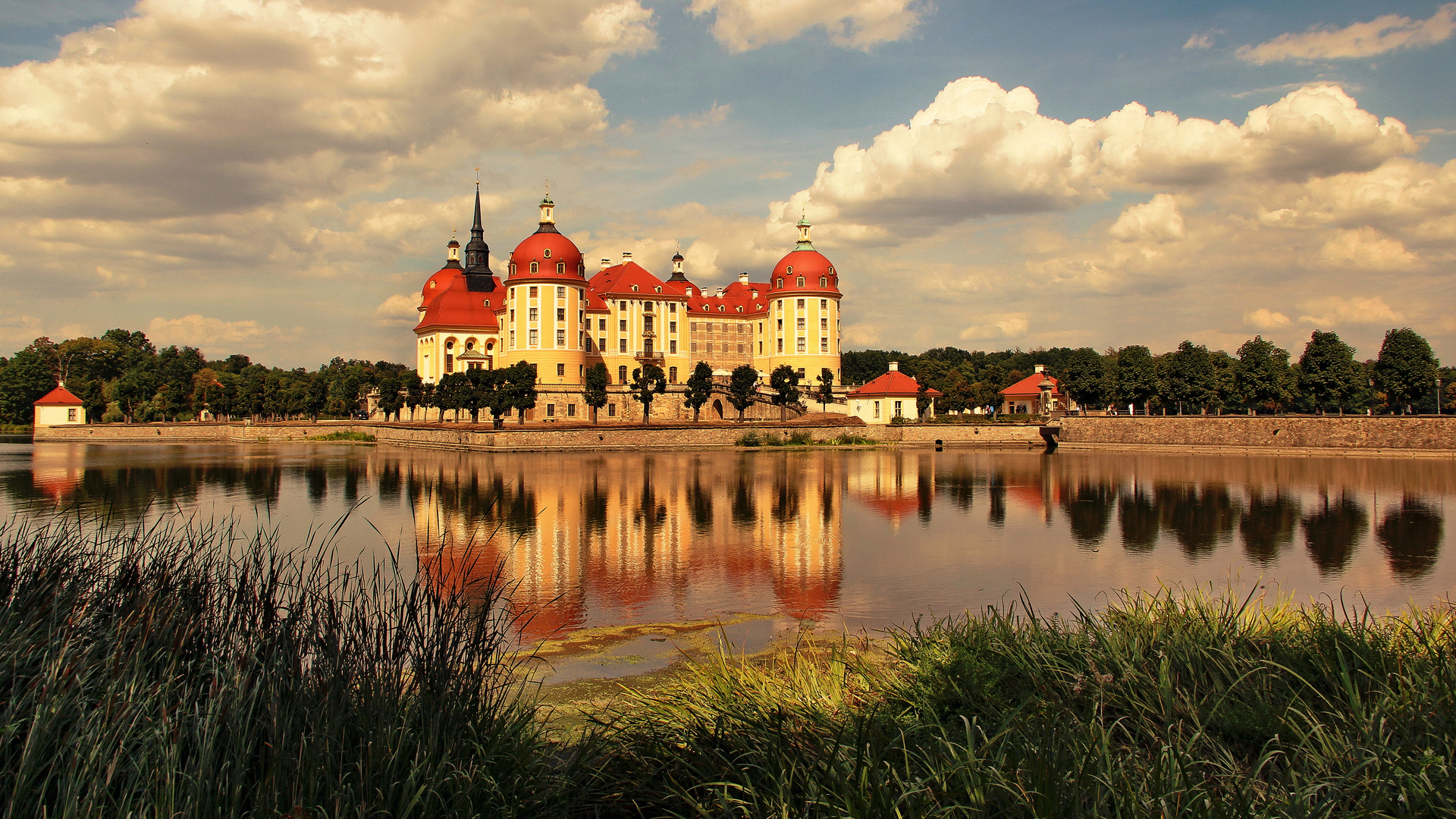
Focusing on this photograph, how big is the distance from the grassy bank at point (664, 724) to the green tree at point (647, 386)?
48870 millimetres

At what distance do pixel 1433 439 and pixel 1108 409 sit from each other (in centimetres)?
2106

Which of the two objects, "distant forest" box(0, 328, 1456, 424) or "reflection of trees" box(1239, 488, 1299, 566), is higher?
"distant forest" box(0, 328, 1456, 424)

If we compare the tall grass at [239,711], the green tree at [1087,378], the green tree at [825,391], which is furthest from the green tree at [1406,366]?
the tall grass at [239,711]

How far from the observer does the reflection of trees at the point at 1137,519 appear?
18172mm

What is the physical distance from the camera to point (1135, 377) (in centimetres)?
5588

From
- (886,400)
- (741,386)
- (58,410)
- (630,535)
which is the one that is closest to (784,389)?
(741,386)

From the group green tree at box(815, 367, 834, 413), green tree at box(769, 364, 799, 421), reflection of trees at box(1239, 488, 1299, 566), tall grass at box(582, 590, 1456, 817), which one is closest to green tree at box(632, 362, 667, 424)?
green tree at box(769, 364, 799, 421)

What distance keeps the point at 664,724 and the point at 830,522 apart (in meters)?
16.0

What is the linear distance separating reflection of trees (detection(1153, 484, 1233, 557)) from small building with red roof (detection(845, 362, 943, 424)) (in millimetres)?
28085

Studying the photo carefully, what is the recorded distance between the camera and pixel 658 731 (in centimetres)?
534

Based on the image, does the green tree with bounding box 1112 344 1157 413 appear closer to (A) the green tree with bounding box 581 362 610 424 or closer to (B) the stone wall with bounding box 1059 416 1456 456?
(B) the stone wall with bounding box 1059 416 1456 456

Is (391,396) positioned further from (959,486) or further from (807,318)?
(959,486)

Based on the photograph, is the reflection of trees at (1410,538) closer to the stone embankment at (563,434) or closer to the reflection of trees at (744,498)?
the reflection of trees at (744,498)

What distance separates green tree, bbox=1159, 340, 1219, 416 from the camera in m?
53.3
